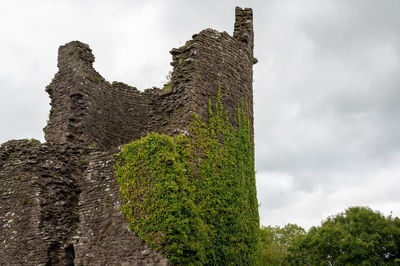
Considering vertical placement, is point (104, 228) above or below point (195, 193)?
below

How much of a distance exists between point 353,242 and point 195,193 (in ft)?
62.6

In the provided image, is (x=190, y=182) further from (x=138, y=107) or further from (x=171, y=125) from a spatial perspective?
(x=138, y=107)

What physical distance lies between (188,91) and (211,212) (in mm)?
3130

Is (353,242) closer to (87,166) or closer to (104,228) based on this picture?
(87,166)

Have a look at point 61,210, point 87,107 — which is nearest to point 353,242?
point 87,107

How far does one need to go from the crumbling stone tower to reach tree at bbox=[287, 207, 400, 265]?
16.4 metres

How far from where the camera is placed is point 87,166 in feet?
38.0

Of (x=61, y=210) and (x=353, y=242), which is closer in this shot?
(x=61, y=210)

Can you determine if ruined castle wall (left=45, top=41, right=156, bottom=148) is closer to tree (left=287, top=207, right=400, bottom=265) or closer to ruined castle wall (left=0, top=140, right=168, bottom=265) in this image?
ruined castle wall (left=0, top=140, right=168, bottom=265)

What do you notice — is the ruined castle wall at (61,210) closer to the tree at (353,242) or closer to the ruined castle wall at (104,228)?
the ruined castle wall at (104,228)

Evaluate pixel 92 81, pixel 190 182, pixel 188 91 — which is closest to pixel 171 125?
pixel 188 91

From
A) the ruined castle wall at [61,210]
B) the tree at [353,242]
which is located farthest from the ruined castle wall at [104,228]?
the tree at [353,242]

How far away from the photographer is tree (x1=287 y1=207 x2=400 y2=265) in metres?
24.5

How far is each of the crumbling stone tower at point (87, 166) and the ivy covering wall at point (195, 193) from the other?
1.28 feet
